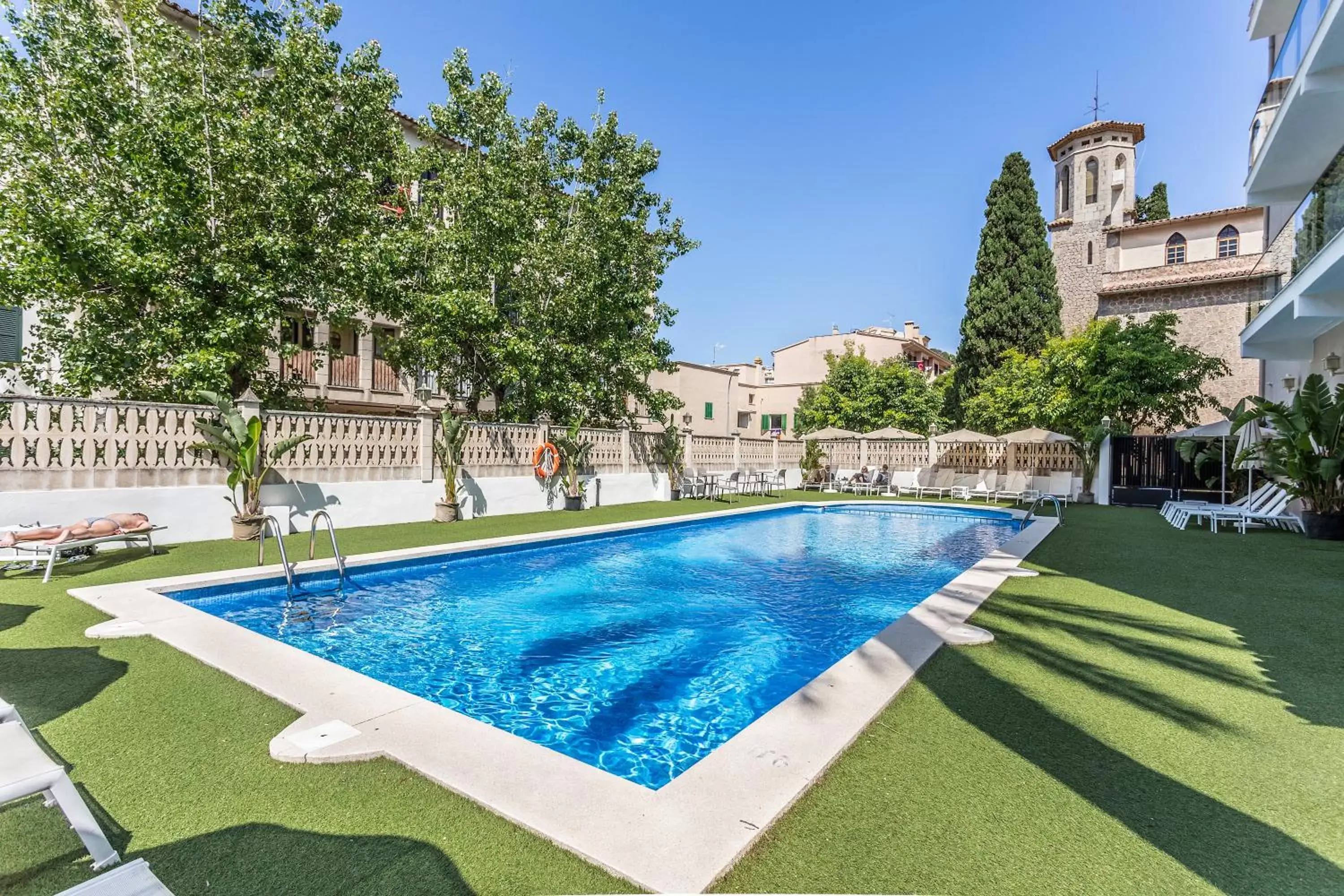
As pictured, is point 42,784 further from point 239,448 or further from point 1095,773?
point 239,448

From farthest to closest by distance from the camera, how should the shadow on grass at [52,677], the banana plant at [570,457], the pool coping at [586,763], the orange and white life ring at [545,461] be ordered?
the banana plant at [570,457]
the orange and white life ring at [545,461]
the shadow on grass at [52,677]
the pool coping at [586,763]


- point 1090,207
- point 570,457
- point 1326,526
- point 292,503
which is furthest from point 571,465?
point 1090,207

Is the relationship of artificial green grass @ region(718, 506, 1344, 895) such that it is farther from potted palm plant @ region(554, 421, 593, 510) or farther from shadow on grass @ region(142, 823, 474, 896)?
potted palm plant @ region(554, 421, 593, 510)

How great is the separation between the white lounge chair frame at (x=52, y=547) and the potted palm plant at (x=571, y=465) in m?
8.68

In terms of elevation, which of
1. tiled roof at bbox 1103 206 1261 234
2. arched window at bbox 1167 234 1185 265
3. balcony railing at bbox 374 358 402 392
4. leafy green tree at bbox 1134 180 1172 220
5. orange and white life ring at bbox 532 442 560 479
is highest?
leafy green tree at bbox 1134 180 1172 220

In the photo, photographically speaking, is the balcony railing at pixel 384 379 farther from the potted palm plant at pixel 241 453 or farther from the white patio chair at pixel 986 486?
the white patio chair at pixel 986 486

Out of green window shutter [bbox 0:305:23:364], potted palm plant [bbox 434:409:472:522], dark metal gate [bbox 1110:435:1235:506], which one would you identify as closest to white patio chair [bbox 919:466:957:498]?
dark metal gate [bbox 1110:435:1235:506]

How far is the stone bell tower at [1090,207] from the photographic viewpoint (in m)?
36.0

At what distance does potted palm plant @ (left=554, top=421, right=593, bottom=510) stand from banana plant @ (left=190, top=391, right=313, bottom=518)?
6.61 meters

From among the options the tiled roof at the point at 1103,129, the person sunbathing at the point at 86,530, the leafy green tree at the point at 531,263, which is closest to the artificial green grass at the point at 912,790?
the person sunbathing at the point at 86,530

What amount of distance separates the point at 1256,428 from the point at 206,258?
21.6 meters

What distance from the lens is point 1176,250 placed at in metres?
33.8

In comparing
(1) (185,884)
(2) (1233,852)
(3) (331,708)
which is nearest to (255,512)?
(3) (331,708)

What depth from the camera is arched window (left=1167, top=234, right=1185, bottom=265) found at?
33.6 meters
